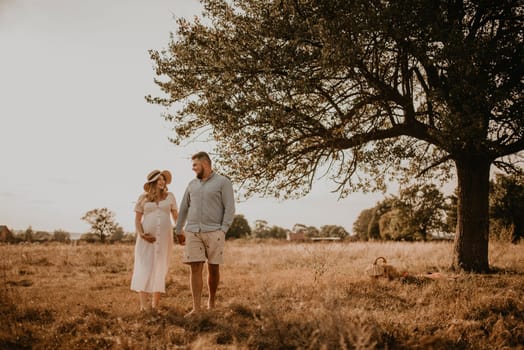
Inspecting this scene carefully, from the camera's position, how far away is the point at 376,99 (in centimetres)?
959

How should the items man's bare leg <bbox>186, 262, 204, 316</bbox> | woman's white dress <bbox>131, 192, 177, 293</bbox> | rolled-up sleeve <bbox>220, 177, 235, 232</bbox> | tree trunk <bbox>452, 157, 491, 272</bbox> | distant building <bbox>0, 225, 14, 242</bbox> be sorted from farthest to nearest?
distant building <bbox>0, 225, 14, 242</bbox> → tree trunk <bbox>452, 157, 491, 272</bbox> → woman's white dress <bbox>131, 192, 177, 293</bbox> → rolled-up sleeve <bbox>220, 177, 235, 232</bbox> → man's bare leg <bbox>186, 262, 204, 316</bbox>

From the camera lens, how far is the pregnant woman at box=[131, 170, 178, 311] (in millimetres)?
6527

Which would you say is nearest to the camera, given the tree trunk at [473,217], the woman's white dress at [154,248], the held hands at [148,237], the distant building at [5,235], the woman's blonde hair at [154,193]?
the woman's white dress at [154,248]

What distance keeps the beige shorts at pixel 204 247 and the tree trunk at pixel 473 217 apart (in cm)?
759

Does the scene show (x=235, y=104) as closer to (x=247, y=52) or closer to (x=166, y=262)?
(x=247, y=52)

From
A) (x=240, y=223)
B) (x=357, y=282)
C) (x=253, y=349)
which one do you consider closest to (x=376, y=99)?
(x=357, y=282)

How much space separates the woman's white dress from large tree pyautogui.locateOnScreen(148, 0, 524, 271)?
2621 mm

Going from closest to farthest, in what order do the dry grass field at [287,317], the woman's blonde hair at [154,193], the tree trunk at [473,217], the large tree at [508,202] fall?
1. the dry grass field at [287,317]
2. the woman's blonde hair at [154,193]
3. the tree trunk at [473,217]
4. the large tree at [508,202]

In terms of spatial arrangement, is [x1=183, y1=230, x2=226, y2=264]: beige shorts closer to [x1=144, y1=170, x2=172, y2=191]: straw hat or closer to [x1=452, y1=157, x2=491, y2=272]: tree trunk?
[x1=144, y1=170, x2=172, y2=191]: straw hat

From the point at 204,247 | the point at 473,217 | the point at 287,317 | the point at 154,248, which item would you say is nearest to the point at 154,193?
the point at 154,248

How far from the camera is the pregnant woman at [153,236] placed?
257 inches

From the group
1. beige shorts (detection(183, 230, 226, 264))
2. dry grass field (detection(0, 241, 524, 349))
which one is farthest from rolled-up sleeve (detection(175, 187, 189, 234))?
dry grass field (detection(0, 241, 524, 349))

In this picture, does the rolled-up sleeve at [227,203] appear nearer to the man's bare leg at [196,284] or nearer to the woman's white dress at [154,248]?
the man's bare leg at [196,284]

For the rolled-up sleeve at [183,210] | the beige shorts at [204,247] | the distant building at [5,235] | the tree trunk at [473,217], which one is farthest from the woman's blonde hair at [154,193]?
the distant building at [5,235]
